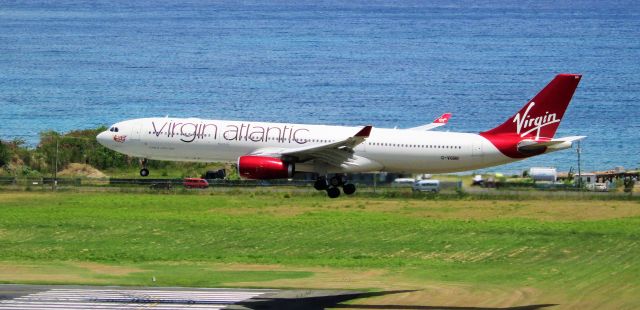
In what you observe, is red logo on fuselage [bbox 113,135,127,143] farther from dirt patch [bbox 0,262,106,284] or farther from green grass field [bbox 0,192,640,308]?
dirt patch [bbox 0,262,106,284]

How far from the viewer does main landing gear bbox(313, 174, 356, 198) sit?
315 ft

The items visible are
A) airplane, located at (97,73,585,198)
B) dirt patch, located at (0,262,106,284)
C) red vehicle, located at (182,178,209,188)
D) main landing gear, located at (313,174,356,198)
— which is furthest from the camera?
red vehicle, located at (182,178,209,188)

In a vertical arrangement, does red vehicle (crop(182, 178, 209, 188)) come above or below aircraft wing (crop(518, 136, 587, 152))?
below

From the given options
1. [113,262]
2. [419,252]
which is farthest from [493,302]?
[113,262]

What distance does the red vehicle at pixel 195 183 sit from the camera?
11912cm

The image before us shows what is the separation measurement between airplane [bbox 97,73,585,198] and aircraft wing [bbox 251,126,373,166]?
0.07m

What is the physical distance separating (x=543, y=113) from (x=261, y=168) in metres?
24.5

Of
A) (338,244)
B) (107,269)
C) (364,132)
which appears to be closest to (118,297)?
(107,269)

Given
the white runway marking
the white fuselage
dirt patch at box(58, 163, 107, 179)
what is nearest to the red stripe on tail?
the white fuselage

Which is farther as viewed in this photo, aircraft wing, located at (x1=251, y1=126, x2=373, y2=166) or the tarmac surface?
aircraft wing, located at (x1=251, y1=126, x2=373, y2=166)

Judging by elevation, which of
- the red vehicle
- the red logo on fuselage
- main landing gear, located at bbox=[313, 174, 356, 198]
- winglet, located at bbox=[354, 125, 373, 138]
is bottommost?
main landing gear, located at bbox=[313, 174, 356, 198]

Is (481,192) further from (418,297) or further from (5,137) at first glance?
(5,137)

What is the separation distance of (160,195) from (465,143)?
1177 inches

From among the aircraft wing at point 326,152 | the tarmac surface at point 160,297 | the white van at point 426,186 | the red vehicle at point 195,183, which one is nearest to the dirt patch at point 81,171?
the red vehicle at point 195,183
